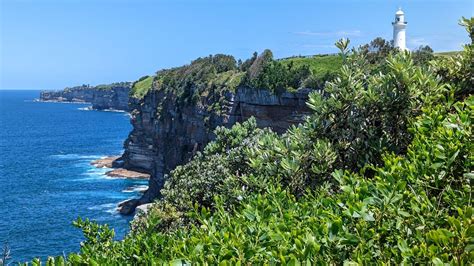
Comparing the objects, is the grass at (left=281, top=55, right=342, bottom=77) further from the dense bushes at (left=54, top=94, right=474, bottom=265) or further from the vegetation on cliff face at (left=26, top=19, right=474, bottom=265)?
the dense bushes at (left=54, top=94, right=474, bottom=265)

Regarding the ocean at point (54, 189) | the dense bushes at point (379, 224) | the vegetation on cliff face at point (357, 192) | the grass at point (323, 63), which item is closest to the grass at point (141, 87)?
the ocean at point (54, 189)

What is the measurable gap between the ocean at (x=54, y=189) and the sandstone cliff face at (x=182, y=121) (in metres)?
6.20

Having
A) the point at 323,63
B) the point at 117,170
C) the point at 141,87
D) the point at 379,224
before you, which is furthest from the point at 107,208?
the point at 379,224

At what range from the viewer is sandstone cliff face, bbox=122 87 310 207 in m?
47.5

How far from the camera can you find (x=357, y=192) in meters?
5.36

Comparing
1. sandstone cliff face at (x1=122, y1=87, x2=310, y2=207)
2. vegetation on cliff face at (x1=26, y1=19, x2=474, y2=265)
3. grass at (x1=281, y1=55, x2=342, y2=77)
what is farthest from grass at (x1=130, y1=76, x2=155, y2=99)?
vegetation on cliff face at (x1=26, y1=19, x2=474, y2=265)

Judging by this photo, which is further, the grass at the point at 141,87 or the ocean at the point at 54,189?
the grass at the point at 141,87

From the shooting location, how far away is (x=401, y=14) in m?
48.8

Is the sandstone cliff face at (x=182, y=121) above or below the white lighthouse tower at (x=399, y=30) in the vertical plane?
below

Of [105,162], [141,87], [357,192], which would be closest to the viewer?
[357,192]

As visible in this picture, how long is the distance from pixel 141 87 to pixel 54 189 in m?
47.4

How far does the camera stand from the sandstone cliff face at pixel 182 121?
4747 cm

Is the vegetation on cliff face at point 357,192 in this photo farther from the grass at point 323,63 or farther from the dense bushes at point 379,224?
the grass at point 323,63

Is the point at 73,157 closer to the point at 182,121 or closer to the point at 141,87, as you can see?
the point at 141,87
